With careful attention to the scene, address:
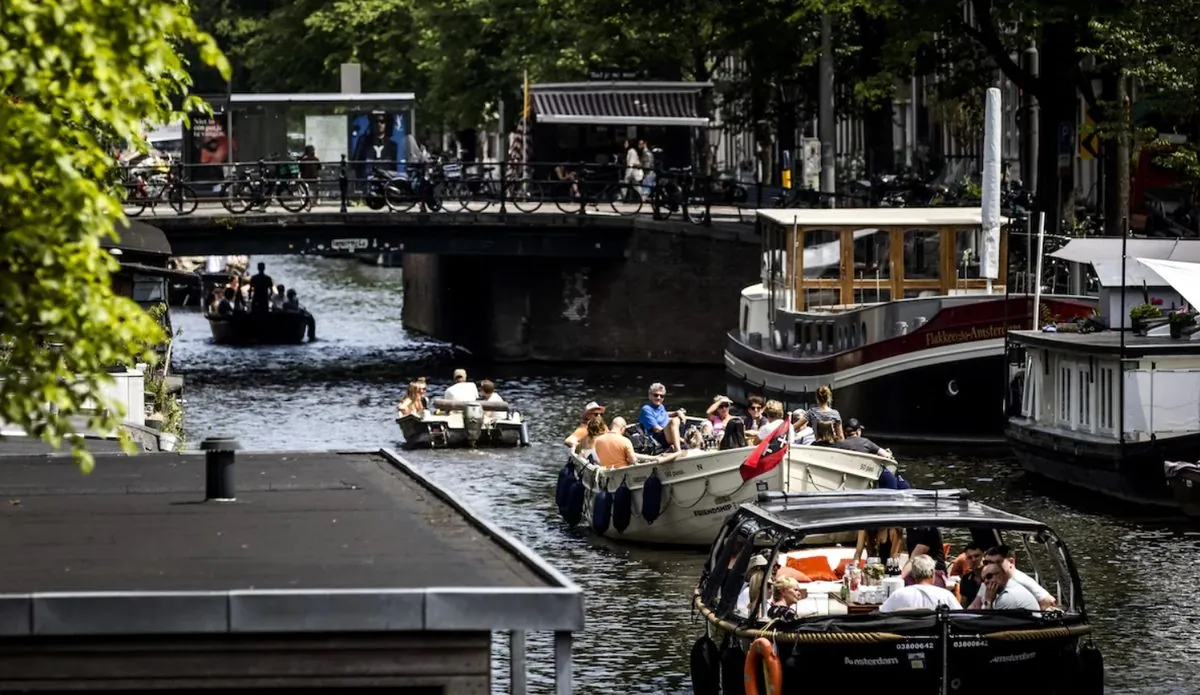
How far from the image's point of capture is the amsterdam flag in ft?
Result: 85.7

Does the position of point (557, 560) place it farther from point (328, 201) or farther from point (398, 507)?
point (328, 201)

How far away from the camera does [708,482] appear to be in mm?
27328

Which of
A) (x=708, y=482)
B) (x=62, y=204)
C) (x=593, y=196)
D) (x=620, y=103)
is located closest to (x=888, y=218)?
(x=708, y=482)

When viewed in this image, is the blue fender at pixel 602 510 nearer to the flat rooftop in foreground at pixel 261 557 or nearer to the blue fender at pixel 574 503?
the blue fender at pixel 574 503

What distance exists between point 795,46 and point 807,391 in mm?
16214

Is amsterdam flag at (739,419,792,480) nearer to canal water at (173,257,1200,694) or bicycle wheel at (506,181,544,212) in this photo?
canal water at (173,257,1200,694)

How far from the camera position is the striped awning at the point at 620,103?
6412 centimetres

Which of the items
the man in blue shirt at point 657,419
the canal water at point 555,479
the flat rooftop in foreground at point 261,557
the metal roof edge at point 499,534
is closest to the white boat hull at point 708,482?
the canal water at point 555,479

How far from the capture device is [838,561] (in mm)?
20953

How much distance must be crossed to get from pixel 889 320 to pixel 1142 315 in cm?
576

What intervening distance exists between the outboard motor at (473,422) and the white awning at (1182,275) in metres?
10.1

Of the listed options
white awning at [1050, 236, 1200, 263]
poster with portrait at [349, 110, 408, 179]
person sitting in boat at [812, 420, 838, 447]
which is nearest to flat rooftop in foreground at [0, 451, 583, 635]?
person sitting in boat at [812, 420, 838, 447]

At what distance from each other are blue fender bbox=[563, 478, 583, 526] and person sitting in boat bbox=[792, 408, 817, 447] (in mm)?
2534

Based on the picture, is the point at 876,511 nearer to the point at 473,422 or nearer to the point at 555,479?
the point at 555,479
